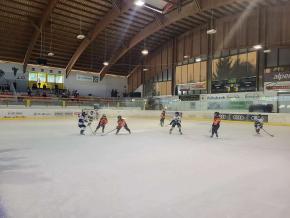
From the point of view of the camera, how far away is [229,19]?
83.3 ft

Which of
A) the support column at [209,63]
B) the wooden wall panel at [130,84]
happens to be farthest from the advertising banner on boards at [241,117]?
the wooden wall panel at [130,84]

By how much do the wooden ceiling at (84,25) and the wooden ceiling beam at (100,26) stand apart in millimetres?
87

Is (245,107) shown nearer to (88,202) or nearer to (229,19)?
(229,19)

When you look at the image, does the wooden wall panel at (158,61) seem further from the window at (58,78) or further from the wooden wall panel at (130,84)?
the window at (58,78)

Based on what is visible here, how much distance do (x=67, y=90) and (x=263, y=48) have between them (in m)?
20.8

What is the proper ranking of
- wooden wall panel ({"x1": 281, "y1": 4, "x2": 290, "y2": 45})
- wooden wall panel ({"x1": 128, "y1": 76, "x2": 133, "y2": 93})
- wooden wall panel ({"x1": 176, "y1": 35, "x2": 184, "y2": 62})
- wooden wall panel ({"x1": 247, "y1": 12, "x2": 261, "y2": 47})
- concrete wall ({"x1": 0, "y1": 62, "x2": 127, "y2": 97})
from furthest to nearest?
wooden wall panel ({"x1": 128, "y1": 76, "x2": 133, "y2": 93}), wooden wall panel ({"x1": 176, "y1": 35, "x2": 184, "y2": 62}), concrete wall ({"x1": 0, "y1": 62, "x2": 127, "y2": 97}), wooden wall panel ({"x1": 247, "y1": 12, "x2": 261, "y2": 47}), wooden wall panel ({"x1": 281, "y1": 4, "x2": 290, "y2": 45})

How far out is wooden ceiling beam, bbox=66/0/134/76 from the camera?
70.6 feet

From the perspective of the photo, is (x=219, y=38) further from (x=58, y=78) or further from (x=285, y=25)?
(x=58, y=78)

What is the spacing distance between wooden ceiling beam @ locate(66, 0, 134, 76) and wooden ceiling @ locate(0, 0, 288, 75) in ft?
0.28

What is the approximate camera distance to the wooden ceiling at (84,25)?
69.9ft

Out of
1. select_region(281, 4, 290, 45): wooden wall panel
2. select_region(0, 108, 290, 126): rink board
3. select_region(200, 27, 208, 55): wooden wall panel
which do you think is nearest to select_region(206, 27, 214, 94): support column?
select_region(200, 27, 208, 55): wooden wall panel

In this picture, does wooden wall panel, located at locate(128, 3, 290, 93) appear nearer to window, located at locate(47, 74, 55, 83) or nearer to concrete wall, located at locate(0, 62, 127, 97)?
concrete wall, located at locate(0, 62, 127, 97)

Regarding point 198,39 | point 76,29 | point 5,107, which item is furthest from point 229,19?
point 5,107

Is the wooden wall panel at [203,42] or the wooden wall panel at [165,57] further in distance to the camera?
the wooden wall panel at [165,57]
